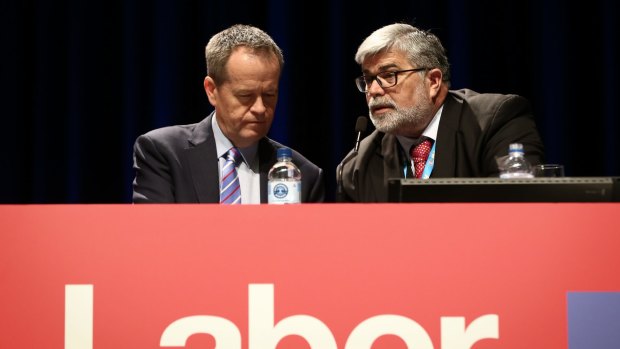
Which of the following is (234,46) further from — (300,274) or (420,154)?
(300,274)

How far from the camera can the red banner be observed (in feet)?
3.59

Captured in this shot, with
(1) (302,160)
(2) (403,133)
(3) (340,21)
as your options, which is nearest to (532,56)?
(3) (340,21)

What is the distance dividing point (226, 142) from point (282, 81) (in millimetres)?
1207

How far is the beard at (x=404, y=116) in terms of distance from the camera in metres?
2.41

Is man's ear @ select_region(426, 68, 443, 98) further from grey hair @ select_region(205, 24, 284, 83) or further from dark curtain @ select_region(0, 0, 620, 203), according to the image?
dark curtain @ select_region(0, 0, 620, 203)

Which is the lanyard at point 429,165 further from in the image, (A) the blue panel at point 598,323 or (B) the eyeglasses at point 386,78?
(A) the blue panel at point 598,323

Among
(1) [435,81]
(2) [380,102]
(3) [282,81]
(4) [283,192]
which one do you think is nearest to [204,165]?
(4) [283,192]

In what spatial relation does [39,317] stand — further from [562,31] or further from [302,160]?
[562,31]

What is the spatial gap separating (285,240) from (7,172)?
288 cm

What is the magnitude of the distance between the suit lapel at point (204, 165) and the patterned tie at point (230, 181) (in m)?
0.02

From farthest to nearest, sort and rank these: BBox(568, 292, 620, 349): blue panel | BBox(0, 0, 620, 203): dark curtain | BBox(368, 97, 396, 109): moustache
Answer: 1. BBox(0, 0, 620, 203): dark curtain
2. BBox(368, 97, 396, 109): moustache
3. BBox(568, 292, 620, 349): blue panel

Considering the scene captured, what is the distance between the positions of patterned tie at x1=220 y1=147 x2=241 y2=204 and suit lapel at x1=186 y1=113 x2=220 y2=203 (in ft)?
0.07

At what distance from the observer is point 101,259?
1.13 m

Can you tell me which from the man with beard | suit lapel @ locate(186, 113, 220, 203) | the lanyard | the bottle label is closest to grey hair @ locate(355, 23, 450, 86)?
the man with beard
